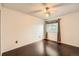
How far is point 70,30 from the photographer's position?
3141 millimetres

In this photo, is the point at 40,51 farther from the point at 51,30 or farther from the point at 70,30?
the point at 70,30

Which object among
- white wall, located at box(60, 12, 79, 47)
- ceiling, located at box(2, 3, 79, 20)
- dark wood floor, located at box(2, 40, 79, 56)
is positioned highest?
ceiling, located at box(2, 3, 79, 20)

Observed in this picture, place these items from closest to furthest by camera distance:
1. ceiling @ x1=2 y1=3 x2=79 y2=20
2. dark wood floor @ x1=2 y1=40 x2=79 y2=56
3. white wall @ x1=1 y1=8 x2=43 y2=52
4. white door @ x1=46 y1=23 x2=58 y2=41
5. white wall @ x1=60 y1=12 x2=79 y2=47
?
ceiling @ x1=2 y1=3 x2=79 y2=20 → white wall @ x1=1 y1=8 x2=43 y2=52 → white door @ x1=46 y1=23 x2=58 y2=41 → dark wood floor @ x1=2 y1=40 x2=79 y2=56 → white wall @ x1=60 y1=12 x2=79 y2=47

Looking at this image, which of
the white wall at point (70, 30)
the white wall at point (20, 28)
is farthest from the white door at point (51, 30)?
the white wall at point (70, 30)

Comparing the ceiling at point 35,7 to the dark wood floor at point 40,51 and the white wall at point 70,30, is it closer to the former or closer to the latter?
the dark wood floor at point 40,51

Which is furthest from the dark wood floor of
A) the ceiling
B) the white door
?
the ceiling

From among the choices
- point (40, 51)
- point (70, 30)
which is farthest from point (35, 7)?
point (70, 30)

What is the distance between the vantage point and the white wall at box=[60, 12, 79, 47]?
115 inches

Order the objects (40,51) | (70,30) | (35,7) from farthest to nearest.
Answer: (70,30) < (40,51) < (35,7)

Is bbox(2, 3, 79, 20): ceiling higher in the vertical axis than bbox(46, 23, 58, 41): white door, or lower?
higher

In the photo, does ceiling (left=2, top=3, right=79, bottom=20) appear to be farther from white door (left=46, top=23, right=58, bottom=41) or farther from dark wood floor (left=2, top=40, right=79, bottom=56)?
dark wood floor (left=2, top=40, right=79, bottom=56)

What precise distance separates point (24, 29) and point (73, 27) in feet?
6.57

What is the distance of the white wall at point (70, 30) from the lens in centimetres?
293

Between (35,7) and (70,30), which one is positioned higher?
(35,7)
